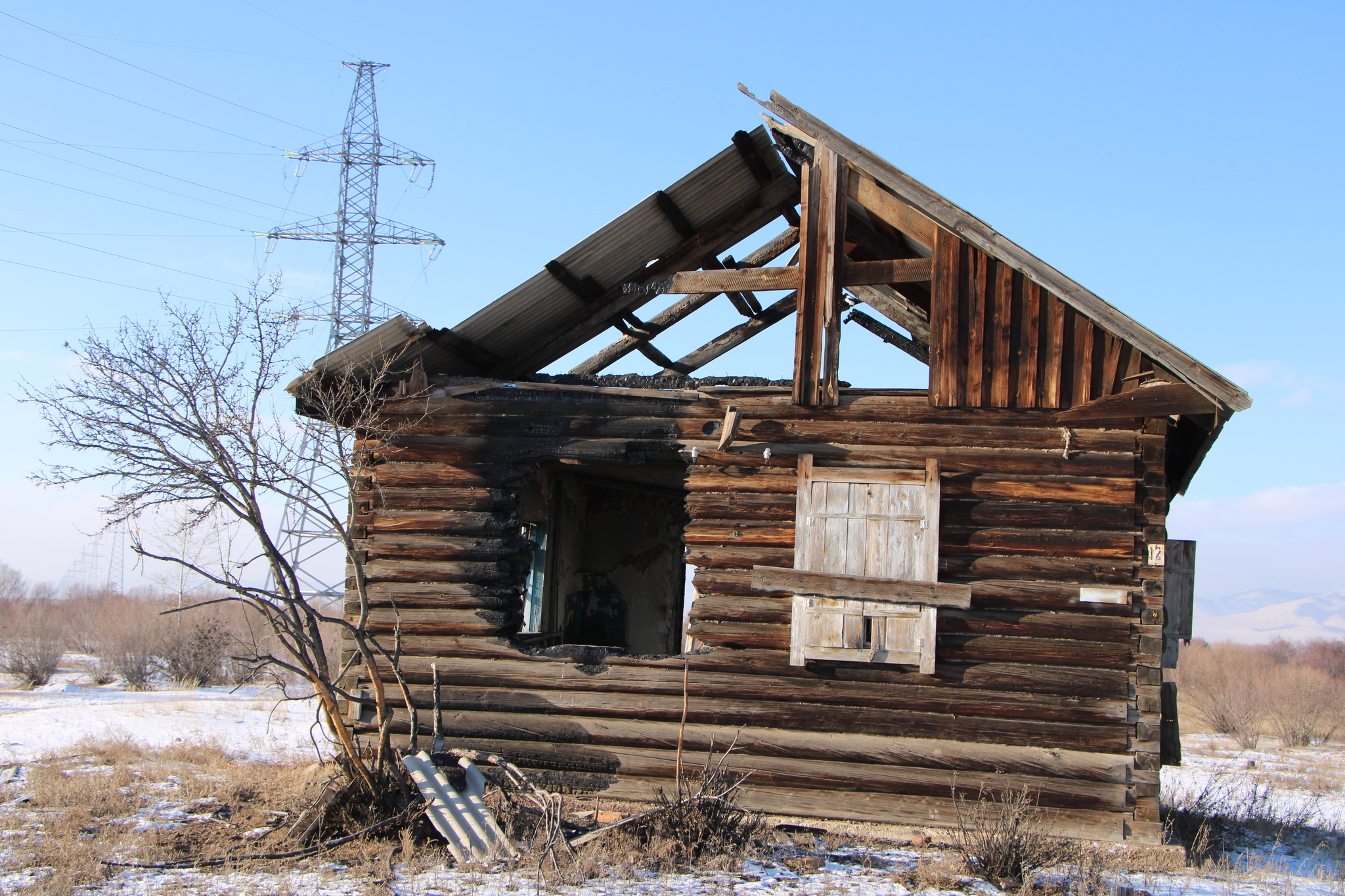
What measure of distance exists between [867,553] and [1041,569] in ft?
4.35

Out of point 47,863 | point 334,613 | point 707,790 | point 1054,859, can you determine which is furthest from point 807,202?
point 334,613

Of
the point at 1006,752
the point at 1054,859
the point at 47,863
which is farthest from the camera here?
the point at 1006,752

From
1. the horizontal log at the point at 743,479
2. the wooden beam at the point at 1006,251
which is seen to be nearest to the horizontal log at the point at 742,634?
the horizontal log at the point at 743,479

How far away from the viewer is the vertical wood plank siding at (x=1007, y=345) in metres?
7.63

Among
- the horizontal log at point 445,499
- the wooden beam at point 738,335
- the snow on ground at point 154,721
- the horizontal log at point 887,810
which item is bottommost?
the snow on ground at point 154,721

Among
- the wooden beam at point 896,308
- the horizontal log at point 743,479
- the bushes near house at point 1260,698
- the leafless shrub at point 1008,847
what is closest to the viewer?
the leafless shrub at point 1008,847

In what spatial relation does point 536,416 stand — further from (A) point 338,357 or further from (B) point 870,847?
(B) point 870,847

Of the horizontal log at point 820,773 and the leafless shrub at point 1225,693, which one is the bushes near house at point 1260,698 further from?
A: the horizontal log at point 820,773

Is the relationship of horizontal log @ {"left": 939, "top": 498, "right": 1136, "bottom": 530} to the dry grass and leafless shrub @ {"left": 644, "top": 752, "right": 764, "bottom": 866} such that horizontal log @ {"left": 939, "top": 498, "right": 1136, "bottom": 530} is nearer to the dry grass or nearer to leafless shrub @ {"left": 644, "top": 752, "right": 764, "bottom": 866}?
leafless shrub @ {"left": 644, "top": 752, "right": 764, "bottom": 866}

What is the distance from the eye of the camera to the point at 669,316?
31.8ft

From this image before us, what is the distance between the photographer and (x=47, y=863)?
227 inches

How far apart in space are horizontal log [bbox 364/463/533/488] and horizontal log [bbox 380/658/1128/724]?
4.93 ft

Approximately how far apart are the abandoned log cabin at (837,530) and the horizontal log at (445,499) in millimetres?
23

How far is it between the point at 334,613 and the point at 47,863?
1047 inches
